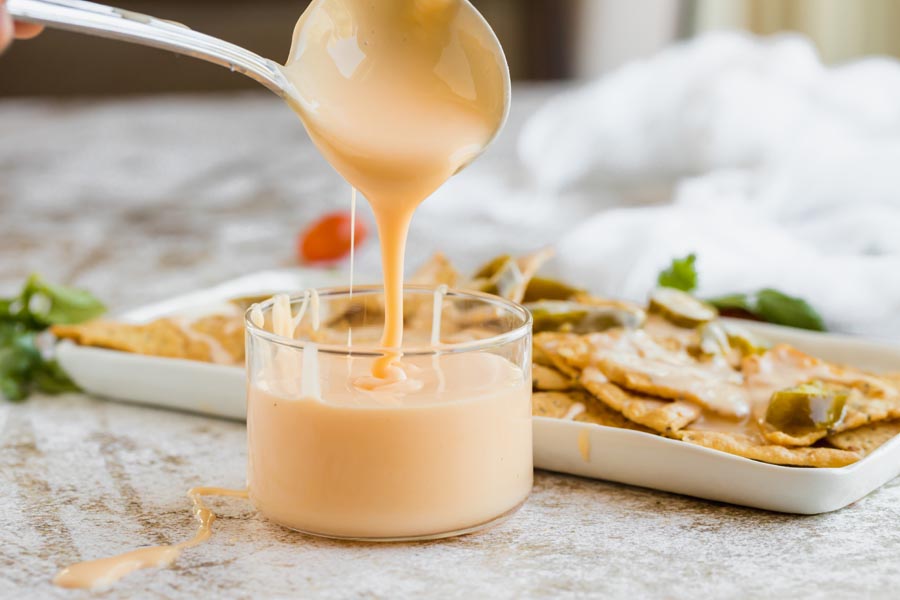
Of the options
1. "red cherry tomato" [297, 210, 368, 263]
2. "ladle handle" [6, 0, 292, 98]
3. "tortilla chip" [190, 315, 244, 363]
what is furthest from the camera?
"red cherry tomato" [297, 210, 368, 263]

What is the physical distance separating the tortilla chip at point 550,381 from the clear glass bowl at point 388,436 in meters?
0.20

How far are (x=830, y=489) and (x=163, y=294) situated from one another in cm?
159

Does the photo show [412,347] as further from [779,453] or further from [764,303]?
[764,303]

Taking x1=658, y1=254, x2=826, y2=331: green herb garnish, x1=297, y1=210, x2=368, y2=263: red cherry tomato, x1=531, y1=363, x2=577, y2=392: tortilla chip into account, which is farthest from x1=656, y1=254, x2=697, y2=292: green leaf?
x1=297, y1=210, x2=368, y2=263: red cherry tomato

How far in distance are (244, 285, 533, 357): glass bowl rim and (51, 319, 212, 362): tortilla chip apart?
37 centimetres

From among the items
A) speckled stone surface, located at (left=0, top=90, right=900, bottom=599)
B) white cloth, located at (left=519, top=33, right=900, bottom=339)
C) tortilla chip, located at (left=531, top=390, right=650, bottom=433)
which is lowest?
speckled stone surface, located at (left=0, top=90, right=900, bottom=599)

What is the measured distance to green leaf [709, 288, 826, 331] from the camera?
6.39ft

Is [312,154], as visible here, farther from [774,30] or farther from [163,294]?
[774,30]

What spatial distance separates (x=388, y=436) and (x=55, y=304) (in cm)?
104

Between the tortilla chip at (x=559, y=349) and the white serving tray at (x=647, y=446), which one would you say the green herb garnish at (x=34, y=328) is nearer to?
the white serving tray at (x=647, y=446)

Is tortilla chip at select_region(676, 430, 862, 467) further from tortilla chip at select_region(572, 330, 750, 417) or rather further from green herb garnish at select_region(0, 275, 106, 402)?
green herb garnish at select_region(0, 275, 106, 402)

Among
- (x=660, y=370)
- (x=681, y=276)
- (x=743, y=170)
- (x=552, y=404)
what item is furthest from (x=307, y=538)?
(x=743, y=170)

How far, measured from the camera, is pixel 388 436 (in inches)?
48.2

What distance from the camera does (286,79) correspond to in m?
1.31
